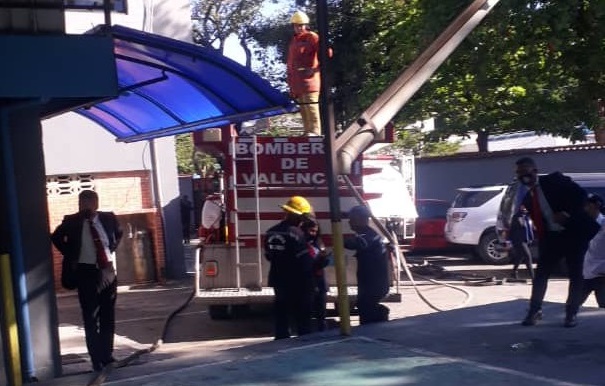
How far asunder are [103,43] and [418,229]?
16.3 meters

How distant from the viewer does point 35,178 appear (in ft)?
26.3

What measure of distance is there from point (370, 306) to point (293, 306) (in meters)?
0.72

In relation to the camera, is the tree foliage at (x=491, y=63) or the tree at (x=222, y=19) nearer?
the tree foliage at (x=491, y=63)

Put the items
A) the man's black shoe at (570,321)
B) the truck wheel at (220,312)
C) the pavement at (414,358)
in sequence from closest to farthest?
the pavement at (414,358), the man's black shoe at (570,321), the truck wheel at (220,312)

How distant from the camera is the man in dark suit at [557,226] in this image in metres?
8.55

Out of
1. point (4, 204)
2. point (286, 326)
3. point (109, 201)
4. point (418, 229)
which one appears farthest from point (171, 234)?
point (4, 204)

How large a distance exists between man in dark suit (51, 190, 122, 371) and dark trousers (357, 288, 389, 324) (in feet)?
7.51

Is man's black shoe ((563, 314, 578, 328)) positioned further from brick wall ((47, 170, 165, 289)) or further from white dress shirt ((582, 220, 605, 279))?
brick wall ((47, 170, 165, 289))

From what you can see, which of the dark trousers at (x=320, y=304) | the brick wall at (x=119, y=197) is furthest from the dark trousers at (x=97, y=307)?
the brick wall at (x=119, y=197)

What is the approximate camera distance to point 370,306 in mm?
9469

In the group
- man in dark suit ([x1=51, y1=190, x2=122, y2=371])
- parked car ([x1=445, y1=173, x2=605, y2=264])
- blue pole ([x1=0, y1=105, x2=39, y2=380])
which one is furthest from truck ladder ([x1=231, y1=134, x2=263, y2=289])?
parked car ([x1=445, y1=173, x2=605, y2=264])

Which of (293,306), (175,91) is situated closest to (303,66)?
(175,91)

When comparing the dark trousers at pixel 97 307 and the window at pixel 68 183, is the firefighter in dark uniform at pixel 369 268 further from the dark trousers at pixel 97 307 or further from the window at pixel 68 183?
the window at pixel 68 183

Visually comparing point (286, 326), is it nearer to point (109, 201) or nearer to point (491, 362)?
point (491, 362)
